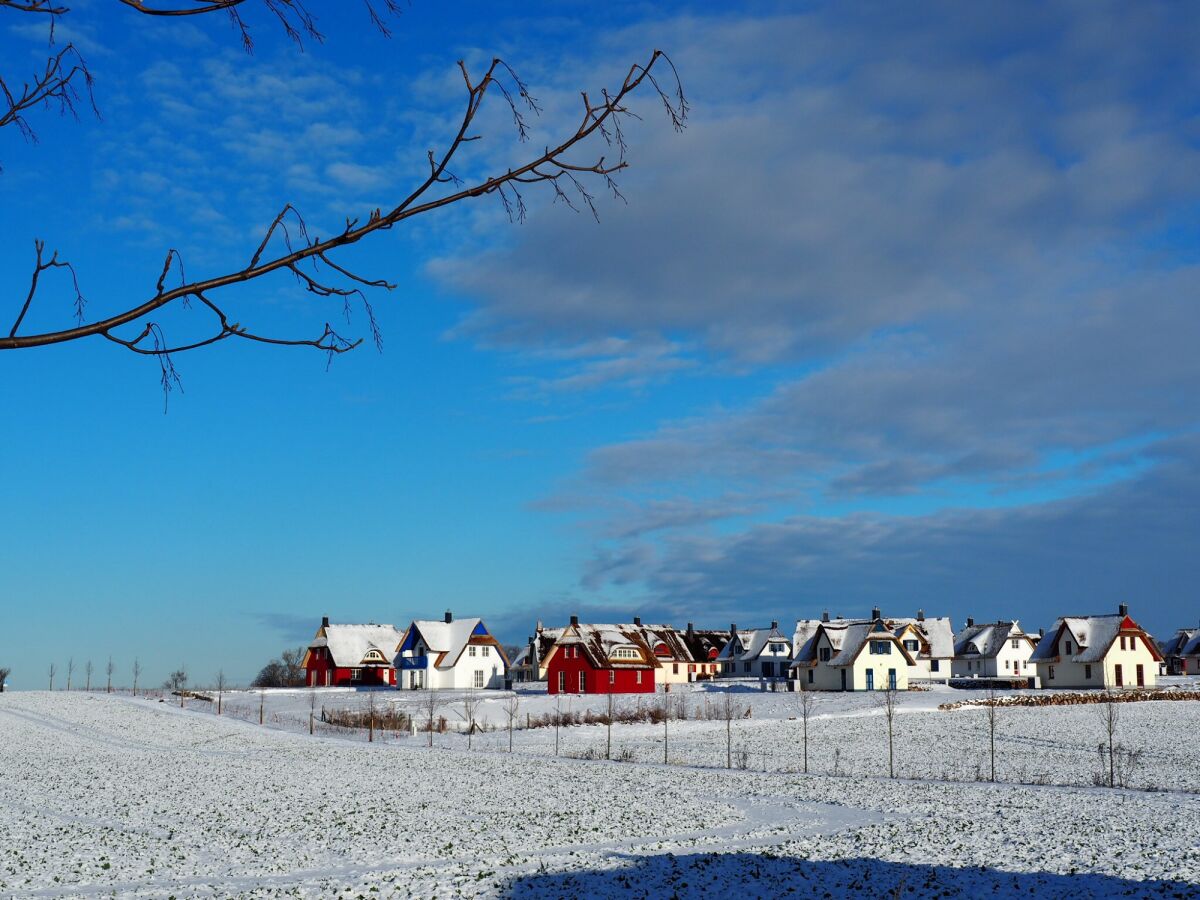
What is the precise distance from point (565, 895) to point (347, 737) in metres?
39.3

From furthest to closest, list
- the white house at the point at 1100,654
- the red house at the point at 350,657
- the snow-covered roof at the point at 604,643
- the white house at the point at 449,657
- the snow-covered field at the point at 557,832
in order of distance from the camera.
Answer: the red house at the point at 350,657
the white house at the point at 449,657
the white house at the point at 1100,654
the snow-covered roof at the point at 604,643
the snow-covered field at the point at 557,832

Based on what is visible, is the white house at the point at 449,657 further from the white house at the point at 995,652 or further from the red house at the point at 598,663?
the white house at the point at 995,652

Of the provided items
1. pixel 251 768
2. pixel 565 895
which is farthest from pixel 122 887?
pixel 251 768

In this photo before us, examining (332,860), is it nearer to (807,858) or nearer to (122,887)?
(122,887)

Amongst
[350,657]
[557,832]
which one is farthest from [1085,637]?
[557,832]

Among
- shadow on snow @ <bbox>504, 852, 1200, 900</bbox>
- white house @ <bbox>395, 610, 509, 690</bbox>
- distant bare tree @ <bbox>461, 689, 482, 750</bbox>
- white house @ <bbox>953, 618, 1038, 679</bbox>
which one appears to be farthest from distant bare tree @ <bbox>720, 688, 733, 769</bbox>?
white house @ <bbox>953, 618, 1038, 679</bbox>

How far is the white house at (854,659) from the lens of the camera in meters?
82.2

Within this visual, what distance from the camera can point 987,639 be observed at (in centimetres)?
10881

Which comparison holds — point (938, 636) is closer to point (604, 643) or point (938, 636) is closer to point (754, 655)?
point (754, 655)

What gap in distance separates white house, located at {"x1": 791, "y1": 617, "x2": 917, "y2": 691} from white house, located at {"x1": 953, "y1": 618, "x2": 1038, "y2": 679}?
24.7m

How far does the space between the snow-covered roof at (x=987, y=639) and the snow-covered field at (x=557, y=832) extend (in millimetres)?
72326

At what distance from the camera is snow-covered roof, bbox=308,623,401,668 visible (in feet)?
332

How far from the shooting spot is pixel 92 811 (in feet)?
91.6

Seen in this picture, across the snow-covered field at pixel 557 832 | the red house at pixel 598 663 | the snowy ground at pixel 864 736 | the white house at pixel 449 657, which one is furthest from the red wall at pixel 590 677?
the snow-covered field at pixel 557 832
